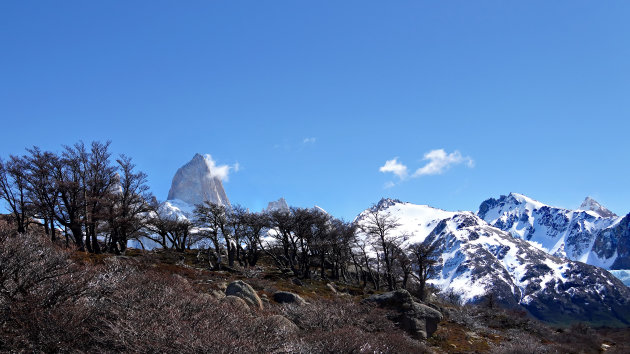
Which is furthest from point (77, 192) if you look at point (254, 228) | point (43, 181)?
point (254, 228)

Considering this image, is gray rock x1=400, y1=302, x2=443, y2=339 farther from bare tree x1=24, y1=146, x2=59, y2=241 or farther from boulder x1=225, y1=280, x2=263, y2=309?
bare tree x1=24, y1=146, x2=59, y2=241

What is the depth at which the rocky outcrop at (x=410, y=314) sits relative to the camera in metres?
27.7

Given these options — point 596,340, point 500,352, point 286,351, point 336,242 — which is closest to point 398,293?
point 500,352

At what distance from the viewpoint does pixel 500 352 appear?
86.3 feet

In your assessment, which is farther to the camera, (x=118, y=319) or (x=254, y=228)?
(x=254, y=228)

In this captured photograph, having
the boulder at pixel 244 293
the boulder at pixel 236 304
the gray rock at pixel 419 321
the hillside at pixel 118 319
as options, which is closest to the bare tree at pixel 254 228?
the gray rock at pixel 419 321

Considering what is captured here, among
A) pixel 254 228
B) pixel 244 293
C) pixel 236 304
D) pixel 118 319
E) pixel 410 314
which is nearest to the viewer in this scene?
pixel 118 319

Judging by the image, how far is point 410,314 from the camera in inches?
1106

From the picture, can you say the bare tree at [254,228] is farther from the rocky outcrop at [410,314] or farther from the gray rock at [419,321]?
the gray rock at [419,321]

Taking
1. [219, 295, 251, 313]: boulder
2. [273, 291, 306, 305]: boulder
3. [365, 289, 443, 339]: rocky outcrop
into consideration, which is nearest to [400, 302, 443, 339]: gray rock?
[365, 289, 443, 339]: rocky outcrop

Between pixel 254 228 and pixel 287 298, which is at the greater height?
pixel 254 228

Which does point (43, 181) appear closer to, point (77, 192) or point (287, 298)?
point (77, 192)

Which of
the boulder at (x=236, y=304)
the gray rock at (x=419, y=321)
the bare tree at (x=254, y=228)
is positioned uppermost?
the bare tree at (x=254, y=228)

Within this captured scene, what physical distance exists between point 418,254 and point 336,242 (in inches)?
437
